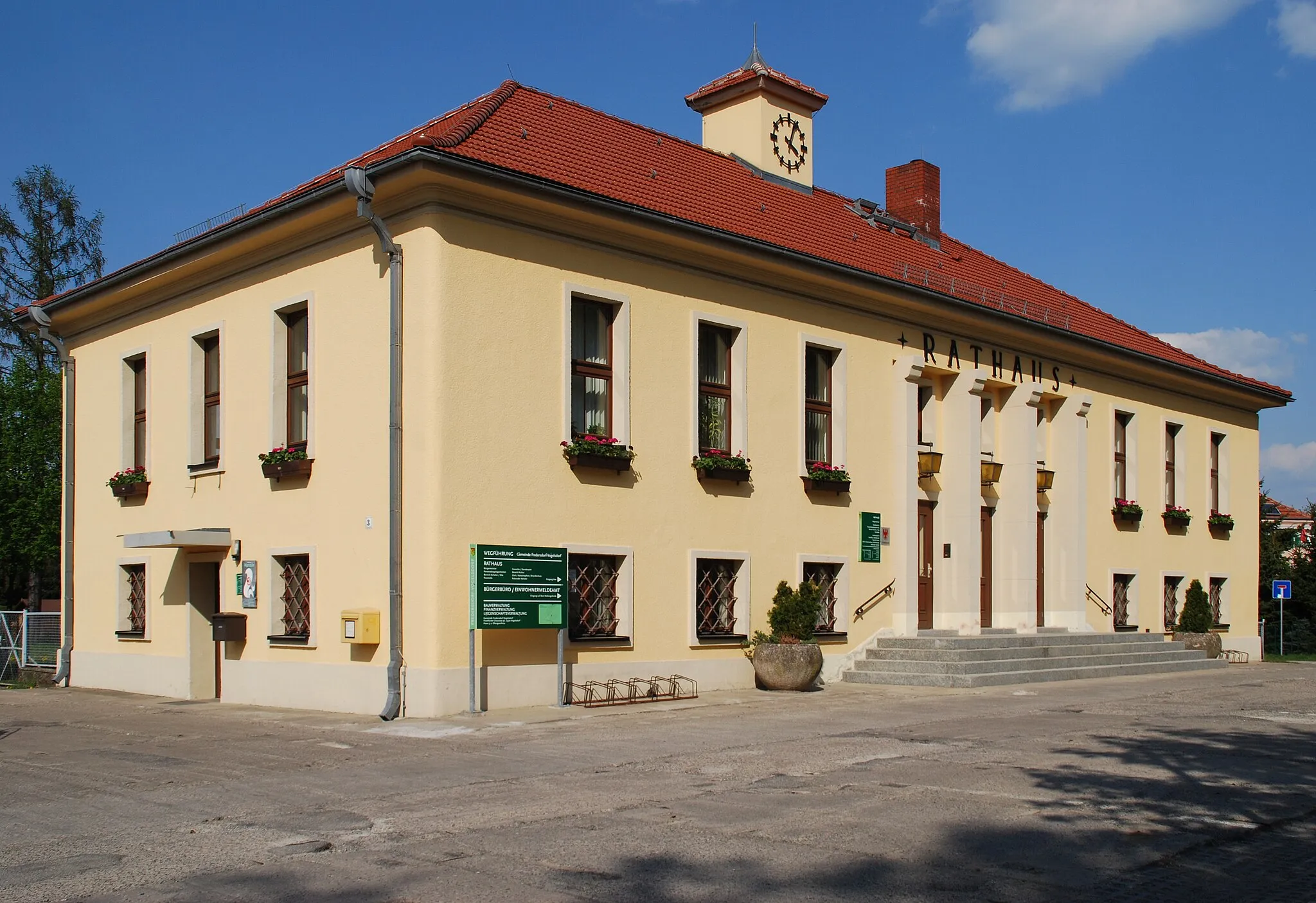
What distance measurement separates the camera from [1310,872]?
7211 mm

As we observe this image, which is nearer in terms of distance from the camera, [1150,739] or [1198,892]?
[1198,892]

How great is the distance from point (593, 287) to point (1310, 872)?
11.9 metres

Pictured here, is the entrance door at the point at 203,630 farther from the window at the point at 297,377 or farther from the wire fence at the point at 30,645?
the wire fence at the point at 30,645

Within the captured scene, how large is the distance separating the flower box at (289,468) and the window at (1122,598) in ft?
57.3

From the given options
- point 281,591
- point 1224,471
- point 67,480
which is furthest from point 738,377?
point 1224,471

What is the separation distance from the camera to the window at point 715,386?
62.4 feet

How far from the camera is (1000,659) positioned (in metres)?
21.1

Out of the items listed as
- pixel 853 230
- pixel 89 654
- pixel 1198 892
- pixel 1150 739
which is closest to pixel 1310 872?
pixel 1198 892

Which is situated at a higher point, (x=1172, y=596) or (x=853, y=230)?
(x=853, y=230)

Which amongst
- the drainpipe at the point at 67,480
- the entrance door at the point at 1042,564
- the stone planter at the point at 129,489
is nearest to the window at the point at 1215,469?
the entrance door at the point at 1042,564

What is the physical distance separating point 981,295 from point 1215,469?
10546 mm

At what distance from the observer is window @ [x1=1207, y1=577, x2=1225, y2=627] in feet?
100

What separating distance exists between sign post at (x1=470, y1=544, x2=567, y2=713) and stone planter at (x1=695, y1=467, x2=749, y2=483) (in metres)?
3.09

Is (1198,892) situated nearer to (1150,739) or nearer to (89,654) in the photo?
(1150,739)
